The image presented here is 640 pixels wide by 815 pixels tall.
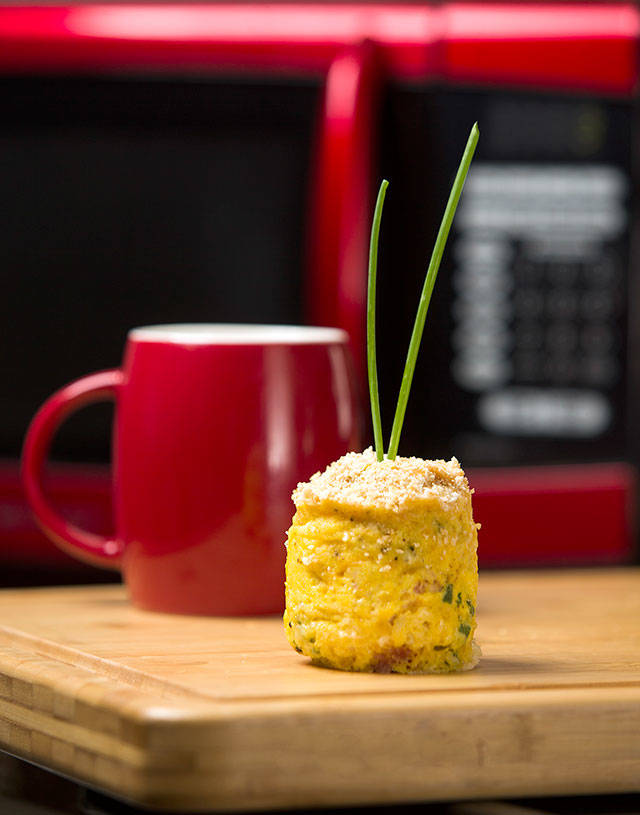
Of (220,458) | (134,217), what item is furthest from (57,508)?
(220,458)

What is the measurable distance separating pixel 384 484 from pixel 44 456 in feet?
1.01

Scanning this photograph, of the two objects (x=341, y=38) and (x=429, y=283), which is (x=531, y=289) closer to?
(x=341, y=38)

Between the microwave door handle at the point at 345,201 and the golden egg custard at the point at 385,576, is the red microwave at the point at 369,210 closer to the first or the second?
the microwave door handle at the point at 345,201

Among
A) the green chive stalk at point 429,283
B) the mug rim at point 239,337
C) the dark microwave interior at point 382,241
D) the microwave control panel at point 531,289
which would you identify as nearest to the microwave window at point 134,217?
the dark microwave interior at point 382,241

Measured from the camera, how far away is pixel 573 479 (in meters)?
1.35

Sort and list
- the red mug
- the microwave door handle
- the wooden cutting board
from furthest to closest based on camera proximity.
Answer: the microwave door handle, the red mug, the wooden cutting board

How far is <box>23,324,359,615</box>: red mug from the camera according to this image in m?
0.99

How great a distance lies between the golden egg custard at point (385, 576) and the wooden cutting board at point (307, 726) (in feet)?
0.05

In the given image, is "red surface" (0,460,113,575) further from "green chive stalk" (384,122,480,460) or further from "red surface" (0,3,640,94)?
"green chive stalk" (384,122,480,460)

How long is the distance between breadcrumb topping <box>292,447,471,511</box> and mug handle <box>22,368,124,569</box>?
24 centimetres

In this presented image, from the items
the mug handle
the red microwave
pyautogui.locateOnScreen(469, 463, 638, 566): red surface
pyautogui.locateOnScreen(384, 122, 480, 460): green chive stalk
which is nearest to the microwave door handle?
the red microwave

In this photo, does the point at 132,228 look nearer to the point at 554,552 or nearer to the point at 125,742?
the point at 554,552

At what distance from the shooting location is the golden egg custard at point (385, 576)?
0.80 metres

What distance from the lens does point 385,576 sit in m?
0.80
